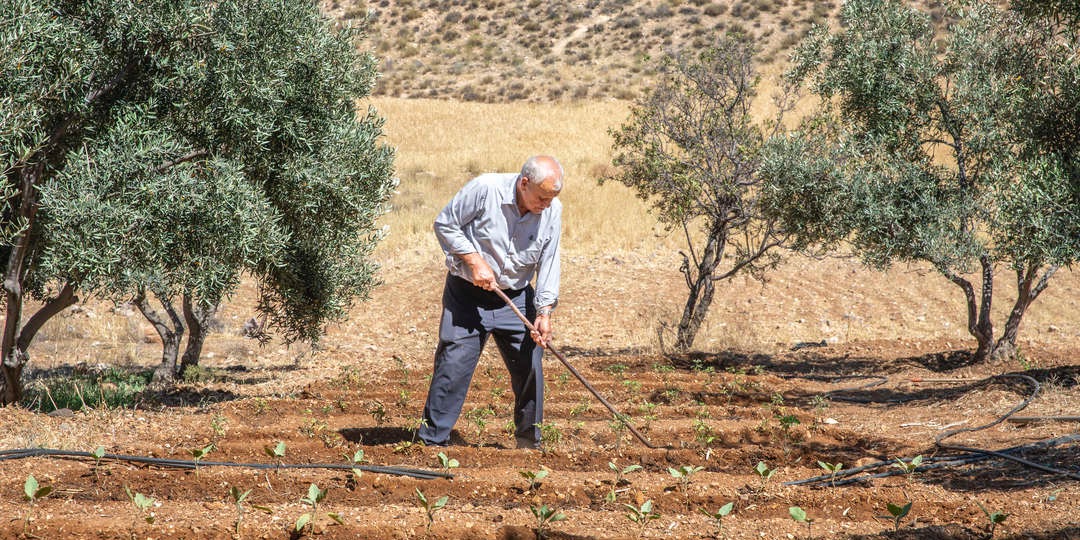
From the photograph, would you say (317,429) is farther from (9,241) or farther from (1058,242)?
(1058,242)

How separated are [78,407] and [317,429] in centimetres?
287

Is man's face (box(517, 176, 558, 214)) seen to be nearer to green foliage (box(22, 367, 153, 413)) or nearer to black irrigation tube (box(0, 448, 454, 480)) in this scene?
black irrigation tube (box(0, 448, 454, 480))

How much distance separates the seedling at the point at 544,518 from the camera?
13.0ft

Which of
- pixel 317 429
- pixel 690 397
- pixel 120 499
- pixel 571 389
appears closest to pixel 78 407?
pixel 317 429

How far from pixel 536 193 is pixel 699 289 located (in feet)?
24.1

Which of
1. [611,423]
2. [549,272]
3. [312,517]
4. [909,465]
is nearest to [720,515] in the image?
[909,465]

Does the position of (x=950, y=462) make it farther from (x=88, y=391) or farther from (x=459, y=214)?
(x=88, y=391)

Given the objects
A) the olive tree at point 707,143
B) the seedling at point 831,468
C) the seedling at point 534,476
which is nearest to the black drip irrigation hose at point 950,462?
the seedling at point 831,468

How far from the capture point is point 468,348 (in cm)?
575

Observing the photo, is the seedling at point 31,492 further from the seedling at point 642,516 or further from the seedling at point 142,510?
the seedling at point 642,516

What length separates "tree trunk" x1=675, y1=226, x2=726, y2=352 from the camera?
12008mm

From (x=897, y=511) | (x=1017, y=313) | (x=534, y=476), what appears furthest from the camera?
(x=1017, y=313)

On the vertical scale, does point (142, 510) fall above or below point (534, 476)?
below

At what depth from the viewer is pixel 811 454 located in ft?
19.8
